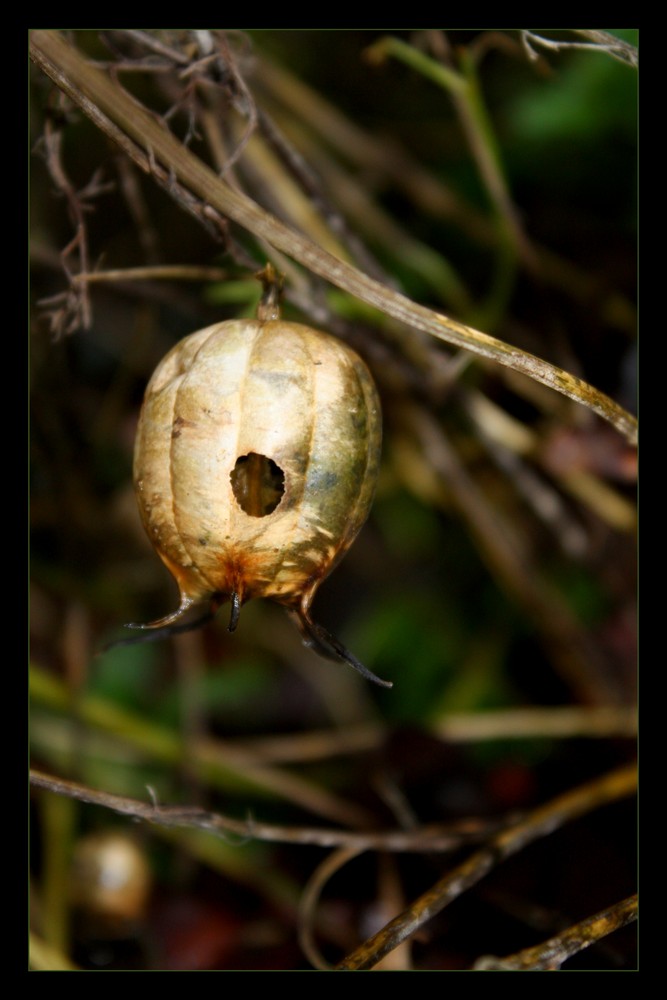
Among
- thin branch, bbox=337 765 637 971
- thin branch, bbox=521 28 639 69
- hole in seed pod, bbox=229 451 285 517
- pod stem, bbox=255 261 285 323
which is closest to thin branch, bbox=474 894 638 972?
thin branch, bbox=337 765 637 971

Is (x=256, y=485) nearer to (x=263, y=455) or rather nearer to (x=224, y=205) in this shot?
(x=263, y=455)

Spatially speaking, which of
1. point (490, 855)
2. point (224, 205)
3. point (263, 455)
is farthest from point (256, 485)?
point (490, 855)

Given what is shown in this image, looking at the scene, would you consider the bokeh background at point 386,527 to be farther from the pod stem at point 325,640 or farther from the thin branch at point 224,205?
the pod stem at point 325,640

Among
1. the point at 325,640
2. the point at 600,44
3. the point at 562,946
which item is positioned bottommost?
the point at 562,946

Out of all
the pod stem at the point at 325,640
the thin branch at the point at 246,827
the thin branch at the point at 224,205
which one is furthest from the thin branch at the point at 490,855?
the thin branch at the point at 224,205

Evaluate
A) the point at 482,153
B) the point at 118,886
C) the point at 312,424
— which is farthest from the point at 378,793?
the point at 482,153

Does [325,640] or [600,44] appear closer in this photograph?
[325,640]

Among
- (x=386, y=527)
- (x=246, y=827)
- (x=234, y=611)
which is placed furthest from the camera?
(x=386, y=527)
